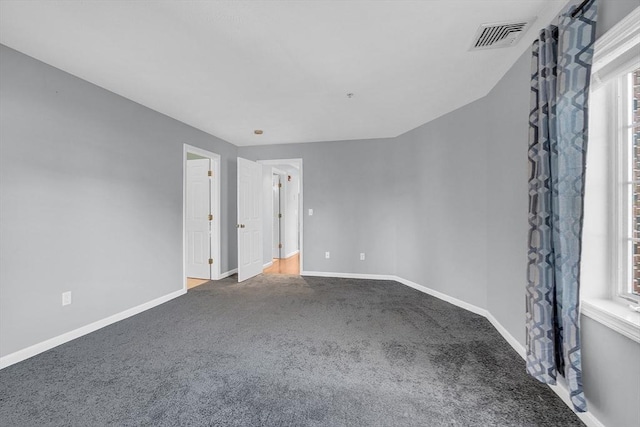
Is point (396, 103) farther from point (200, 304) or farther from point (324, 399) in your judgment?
point (200, 304)

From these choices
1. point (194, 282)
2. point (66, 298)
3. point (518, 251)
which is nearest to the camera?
point (518, 251)

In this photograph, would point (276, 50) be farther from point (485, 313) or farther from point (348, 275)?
point (348, 275)

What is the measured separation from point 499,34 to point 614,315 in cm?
195

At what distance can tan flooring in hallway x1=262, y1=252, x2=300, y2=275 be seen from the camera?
5.39 m

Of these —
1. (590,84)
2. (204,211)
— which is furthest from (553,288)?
(204,211)

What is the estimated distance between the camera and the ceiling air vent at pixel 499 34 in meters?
1.86

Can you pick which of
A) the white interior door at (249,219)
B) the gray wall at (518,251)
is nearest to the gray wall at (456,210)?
the gray wall at (518,251)

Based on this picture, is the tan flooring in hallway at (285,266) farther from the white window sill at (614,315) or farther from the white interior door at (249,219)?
the white window sill at (614,315)

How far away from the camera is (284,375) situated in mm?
1949

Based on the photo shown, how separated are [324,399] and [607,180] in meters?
2.16

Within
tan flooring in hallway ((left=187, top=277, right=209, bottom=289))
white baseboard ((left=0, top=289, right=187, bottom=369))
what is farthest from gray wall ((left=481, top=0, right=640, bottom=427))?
tan flooring in hallway ((left=187, top=277, right=209, bottom=289))

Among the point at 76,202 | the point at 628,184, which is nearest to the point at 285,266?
the point at 76,202

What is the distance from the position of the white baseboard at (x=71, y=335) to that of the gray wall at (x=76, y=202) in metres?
0.05

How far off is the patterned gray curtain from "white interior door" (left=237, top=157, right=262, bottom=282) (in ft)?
12.9
